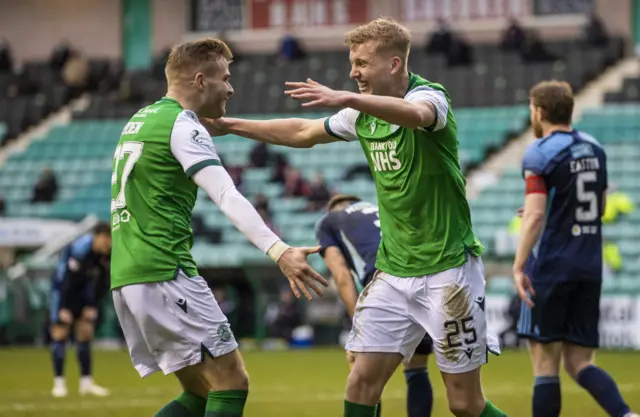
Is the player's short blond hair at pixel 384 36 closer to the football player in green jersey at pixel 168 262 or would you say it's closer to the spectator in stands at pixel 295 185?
the football player in green jersey at pixel 168 262

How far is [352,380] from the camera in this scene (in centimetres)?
648

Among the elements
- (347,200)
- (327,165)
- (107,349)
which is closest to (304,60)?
(327,165)

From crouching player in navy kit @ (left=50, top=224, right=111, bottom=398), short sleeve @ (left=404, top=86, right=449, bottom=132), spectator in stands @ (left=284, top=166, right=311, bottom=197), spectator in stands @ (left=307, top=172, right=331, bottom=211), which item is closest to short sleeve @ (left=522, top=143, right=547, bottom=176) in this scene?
short sleeve @ (left=404, top=86, right=449, bottom=132)

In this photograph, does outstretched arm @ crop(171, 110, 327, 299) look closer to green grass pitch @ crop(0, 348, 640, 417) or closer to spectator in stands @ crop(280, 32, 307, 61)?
green grass pitch @ crop(0, 348, 640, 417)

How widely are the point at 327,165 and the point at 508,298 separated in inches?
335

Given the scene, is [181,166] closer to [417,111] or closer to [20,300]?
[417,111]

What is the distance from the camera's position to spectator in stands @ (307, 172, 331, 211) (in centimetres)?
2578

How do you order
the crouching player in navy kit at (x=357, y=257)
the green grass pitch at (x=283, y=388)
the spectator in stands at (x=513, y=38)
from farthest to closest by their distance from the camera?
the spectator in stands at (x=513, y=38) < the green grass pitch at (x=283, y=388) < the crouching player in navy kit at (x=357, y=257)

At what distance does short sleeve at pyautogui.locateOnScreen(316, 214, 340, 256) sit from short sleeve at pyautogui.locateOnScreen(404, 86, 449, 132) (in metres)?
2.36

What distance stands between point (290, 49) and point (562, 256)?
24.5 m

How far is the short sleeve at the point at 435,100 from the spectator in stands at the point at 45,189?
23.5m

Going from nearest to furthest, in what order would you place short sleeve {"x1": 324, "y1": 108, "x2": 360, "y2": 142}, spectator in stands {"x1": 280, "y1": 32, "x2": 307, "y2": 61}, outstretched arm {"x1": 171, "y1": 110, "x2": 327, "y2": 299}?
outstretched arm {"x1": 171, "y1": 110, "x2": 327, "y2": 299}, short sleeve {"x1": 324, "y1": 108, "x2": 360, "y2": 142}, spectator in stands {"x1": 280, "y1": 32, "x2": 307, "y2": 61}

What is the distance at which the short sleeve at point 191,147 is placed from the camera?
5891 mm

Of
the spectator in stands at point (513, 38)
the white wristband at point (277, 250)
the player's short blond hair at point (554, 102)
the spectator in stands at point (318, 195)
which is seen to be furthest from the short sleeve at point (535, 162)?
the spectator in stands at point (513, 38)
